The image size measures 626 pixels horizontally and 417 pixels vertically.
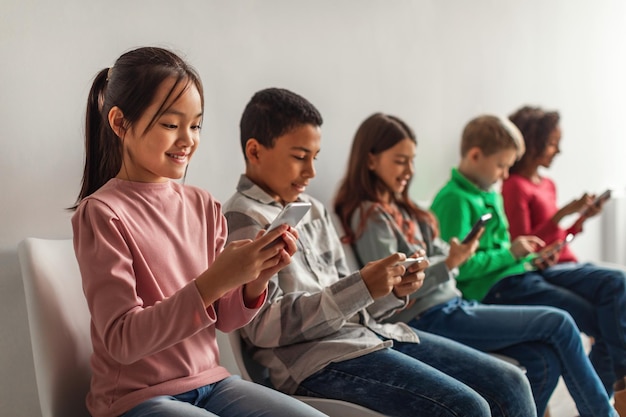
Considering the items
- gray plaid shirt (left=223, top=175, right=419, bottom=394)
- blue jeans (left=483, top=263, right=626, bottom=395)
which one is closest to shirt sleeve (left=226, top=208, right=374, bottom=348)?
gray plaid shirt (left=223, top=175, right=419, bottom=394)

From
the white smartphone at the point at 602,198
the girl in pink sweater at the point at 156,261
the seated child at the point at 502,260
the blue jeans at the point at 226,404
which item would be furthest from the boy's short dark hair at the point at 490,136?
the blue jeans at the point at 226,404

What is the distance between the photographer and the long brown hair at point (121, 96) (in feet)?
4.66

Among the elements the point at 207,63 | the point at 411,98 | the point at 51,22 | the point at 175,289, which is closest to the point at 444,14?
the point at 411,98

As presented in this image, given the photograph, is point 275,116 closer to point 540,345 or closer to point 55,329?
point 55,329

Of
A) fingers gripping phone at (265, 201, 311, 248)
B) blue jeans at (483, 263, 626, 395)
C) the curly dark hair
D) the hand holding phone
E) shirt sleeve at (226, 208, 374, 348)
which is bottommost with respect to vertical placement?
blue jeans at (483, 263, 626, 395)

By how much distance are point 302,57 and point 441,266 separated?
81 cm

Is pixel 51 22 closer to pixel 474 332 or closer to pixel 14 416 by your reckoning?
pixel 14 416

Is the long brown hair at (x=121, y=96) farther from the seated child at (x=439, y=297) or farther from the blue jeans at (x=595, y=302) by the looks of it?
the blue jeans at (x=595, y=302)

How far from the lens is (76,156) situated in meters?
1.84

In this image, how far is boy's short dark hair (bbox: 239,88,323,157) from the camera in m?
1.87

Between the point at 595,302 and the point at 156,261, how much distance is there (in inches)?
73.6

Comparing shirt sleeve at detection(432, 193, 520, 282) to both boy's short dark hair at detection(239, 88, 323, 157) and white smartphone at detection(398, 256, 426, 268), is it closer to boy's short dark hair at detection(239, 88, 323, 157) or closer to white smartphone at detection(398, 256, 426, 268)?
white smartphone at detection(398, 256, 426, 268)

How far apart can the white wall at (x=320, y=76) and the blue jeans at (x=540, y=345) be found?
69 centimetres

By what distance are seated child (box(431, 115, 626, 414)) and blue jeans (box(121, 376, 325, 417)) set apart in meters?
1.30
